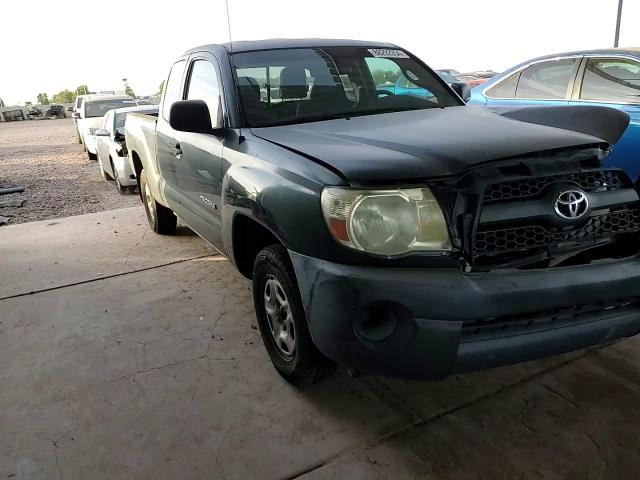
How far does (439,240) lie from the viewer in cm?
194

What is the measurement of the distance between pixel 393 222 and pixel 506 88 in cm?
492

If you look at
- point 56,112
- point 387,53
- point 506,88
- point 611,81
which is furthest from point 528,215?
point 56,112

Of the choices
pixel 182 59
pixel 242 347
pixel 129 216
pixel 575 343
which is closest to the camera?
pixel 575 343

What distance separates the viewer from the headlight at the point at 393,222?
1.94m

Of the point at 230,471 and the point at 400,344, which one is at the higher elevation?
the point at 400,344

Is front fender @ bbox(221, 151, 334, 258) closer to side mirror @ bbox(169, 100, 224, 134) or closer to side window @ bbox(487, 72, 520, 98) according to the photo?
side mirror @ bbox(169, 100, 224, 134)

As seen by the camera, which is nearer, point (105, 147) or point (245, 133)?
point (245, 133)

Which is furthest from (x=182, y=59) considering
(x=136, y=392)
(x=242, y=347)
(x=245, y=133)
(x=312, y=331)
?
(x=312, y=331)

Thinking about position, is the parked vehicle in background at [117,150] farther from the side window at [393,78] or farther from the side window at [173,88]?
the side window at [393,78]

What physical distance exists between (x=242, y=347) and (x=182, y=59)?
232 centimetres

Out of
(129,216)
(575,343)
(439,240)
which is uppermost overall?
(439,240)

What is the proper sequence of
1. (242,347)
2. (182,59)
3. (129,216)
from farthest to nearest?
(129,216)
(182,59)
(242,347)

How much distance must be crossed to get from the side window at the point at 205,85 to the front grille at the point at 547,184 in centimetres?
183

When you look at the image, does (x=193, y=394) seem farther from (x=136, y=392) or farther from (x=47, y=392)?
(x=47, y=392)
